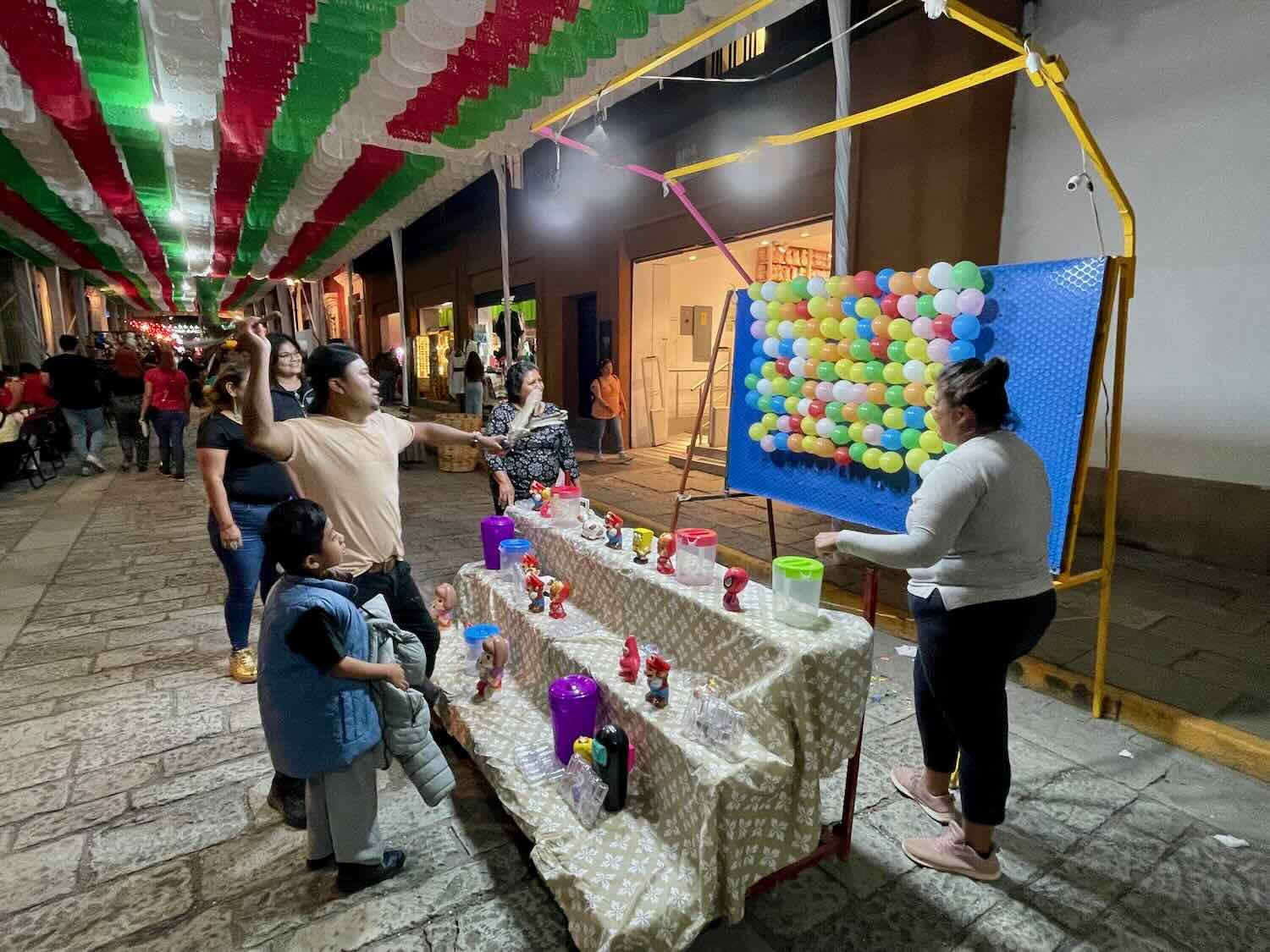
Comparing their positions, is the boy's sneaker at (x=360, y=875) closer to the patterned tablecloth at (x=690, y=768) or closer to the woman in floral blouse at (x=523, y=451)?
the patterned tablecloth at (x=690, y=768)


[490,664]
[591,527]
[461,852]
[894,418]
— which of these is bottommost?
[461,852]

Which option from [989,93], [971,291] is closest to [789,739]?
[971,291]

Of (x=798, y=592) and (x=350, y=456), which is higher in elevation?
(x=350, y=456)

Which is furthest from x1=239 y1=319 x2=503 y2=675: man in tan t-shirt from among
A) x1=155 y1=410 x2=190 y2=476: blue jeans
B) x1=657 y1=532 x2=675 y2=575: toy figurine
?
x1=155 y1=410 x2=190 y2=476: blue jeans

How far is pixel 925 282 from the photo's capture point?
344cm

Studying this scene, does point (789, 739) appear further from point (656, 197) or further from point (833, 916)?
point (656, 197)

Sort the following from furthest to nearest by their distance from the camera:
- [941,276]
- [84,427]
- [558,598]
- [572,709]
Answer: [84,427], [941,276], [558,598], [572,709]

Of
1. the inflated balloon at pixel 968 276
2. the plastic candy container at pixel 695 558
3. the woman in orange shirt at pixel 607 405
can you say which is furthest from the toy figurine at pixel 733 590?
the woman in orange shirt at pixel 607 405

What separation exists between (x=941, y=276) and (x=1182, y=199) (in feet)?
10.0

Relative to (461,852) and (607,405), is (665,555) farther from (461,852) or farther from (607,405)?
(607,405)

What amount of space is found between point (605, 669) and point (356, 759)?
91 centimetres

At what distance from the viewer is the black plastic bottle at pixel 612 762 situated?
7.27 feet

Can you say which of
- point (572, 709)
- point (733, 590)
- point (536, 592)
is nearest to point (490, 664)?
point (536, 592)

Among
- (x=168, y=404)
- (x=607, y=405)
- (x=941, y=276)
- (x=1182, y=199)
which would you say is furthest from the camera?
(x=607, y=405)
